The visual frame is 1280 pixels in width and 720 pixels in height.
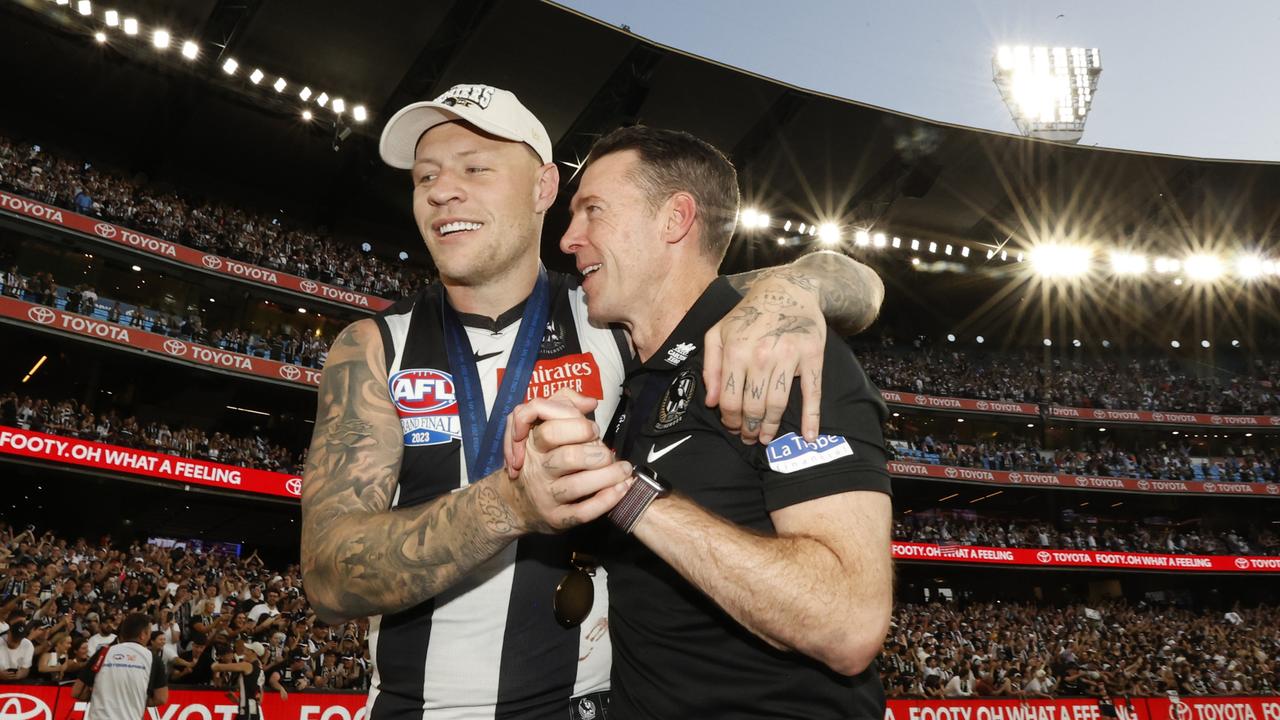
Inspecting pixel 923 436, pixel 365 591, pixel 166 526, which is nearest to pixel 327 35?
pixel 166 526

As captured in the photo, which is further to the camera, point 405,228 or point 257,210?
point 405,228

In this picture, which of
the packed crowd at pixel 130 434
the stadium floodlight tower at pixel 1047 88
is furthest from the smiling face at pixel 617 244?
the stadium floodlight tower at pixel 1047 88

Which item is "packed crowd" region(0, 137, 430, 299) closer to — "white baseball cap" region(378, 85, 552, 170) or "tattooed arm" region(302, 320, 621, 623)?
"white baseball cap" region(378, 85, 552, 170)

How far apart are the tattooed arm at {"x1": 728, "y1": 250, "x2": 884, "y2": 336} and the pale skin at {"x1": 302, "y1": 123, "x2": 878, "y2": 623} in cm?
3

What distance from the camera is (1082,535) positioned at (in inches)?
1238

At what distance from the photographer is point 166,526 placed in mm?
24984

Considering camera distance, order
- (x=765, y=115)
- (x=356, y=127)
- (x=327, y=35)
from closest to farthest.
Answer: (x=327, y=35) < (x=356, y=127) < (x=765, y=115)

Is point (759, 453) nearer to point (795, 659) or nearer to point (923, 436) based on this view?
point (795, 659)

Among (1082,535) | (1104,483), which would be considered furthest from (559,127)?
(1082,535)

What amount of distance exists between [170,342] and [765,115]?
1872 cm

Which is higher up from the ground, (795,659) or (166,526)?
(166,526)

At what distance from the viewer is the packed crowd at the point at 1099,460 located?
32062mm

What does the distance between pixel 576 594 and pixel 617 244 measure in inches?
41.3

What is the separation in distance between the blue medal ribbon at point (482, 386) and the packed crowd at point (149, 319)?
19337 mm
